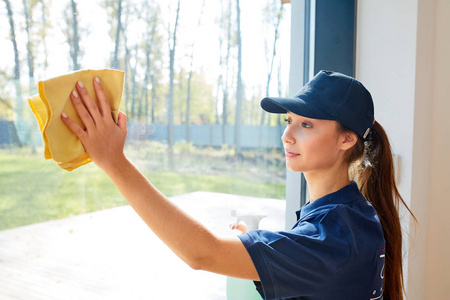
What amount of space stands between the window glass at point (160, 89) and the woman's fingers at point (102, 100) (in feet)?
0.79

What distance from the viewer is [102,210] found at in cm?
102

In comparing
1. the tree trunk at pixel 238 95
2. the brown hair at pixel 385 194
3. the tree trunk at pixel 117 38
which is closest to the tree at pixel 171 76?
the tree trunk at pixel 117 38

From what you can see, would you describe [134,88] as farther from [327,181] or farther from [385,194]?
[385,194]

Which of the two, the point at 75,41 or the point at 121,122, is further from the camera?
the point at 75,41

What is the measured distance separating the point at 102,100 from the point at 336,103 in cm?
54

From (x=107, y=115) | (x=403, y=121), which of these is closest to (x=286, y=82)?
(x=403, y=121)

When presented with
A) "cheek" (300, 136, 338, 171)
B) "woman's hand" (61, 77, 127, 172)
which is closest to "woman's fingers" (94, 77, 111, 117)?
"woman's hand" (61, 77, 127, 172)

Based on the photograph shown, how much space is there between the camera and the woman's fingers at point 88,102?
0.66m

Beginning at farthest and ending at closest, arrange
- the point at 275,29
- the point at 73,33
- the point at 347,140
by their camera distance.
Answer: the point at 275,29, the point at 347,140, the point at 73,33

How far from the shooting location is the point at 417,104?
151 cm

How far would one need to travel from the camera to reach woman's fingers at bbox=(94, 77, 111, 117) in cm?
69

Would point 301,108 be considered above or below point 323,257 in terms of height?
above

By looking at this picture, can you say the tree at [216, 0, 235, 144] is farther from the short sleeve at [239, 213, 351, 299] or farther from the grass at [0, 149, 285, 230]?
the short sleeve at [239, 213, 351, 299]

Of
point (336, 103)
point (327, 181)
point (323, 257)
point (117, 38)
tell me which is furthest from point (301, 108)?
point (117, 38)
